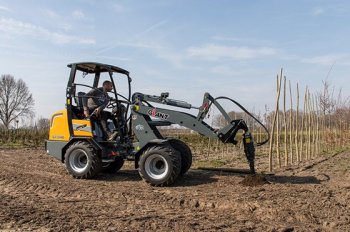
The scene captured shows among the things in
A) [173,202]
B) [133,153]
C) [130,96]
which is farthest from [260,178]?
[130,96]

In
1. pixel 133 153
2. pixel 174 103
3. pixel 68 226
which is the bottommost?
pixel 68 226

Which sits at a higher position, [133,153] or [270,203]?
[133,153]

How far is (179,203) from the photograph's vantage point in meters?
6.16

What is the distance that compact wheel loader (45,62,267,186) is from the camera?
25.4 feet

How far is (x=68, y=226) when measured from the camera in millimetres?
4727

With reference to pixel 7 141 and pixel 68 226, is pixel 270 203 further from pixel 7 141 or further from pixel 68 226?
pixel 7 141

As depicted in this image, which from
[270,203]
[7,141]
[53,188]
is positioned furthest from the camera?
[7,141]

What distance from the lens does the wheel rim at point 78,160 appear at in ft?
28.3

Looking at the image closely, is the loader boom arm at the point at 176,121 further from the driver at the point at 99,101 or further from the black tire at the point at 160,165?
the driver at the point at 99,101

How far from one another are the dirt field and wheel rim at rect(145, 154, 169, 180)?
11.6 inches

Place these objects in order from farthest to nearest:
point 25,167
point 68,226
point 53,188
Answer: point 25,167, point 53,188, point 68,226

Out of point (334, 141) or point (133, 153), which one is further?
point (334, 141)

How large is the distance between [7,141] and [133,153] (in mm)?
19198

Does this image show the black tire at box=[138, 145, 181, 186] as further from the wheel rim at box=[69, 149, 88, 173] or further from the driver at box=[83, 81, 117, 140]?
the wheel rim at box=[69, 149, 88, 173]
